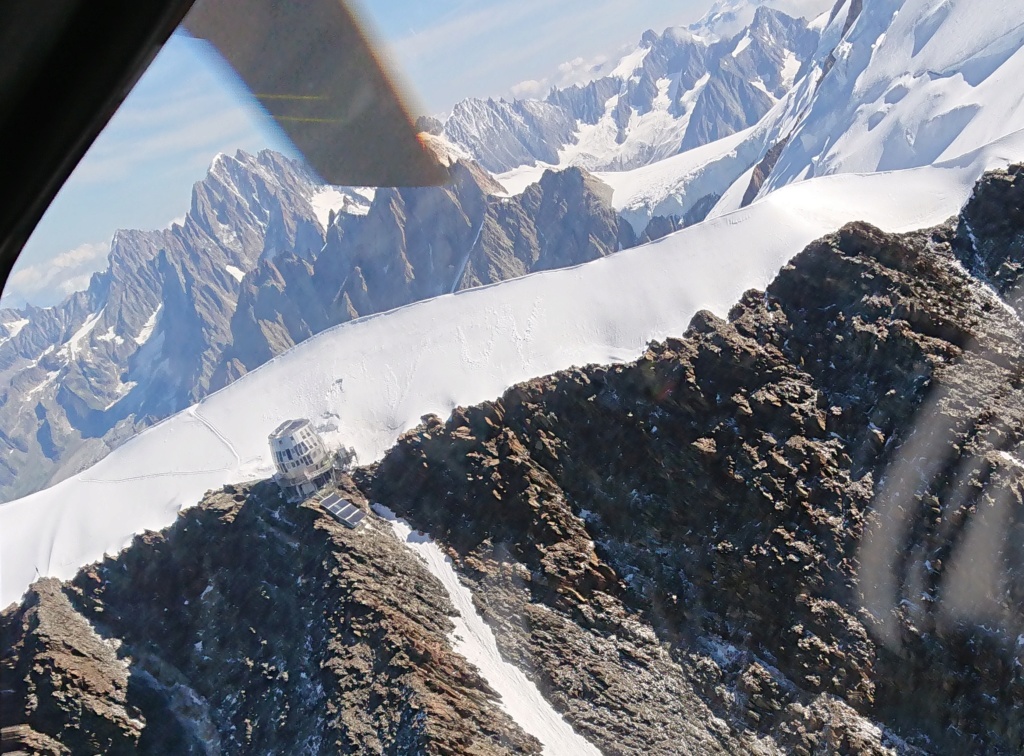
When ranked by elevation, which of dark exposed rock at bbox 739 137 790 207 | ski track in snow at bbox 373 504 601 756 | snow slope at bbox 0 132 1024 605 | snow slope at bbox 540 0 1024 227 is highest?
dark exposed rock at bbox 739 137 790 207

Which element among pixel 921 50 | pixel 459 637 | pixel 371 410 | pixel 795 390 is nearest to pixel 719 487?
pixel 795 390

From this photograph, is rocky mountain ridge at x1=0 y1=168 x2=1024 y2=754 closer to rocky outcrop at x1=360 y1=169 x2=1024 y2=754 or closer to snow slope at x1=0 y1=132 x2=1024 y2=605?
rocky outcrop at x1=360 y1=169 x2=1024 y2=754

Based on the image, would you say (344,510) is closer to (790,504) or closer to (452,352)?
(452,352)

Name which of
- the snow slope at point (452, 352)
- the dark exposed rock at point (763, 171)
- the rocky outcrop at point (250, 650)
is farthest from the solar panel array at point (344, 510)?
the dark exposed rock at point (763, 171)

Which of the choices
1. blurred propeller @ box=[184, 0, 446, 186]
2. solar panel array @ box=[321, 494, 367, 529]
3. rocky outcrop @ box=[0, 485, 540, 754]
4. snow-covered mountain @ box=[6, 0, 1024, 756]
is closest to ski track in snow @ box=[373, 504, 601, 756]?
snow-covered mountain @ box=[6, 0, 1024, 756]

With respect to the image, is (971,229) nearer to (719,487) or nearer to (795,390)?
(795,390)

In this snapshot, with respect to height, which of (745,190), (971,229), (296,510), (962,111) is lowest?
(296,510)
